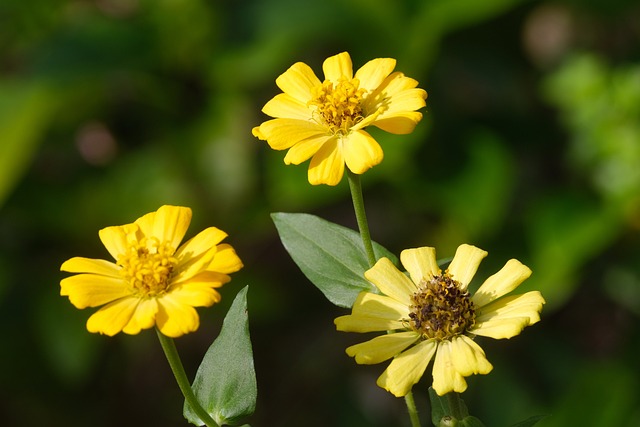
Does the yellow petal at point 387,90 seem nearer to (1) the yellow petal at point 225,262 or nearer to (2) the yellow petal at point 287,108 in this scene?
(2) the yellow petal at point 287,108

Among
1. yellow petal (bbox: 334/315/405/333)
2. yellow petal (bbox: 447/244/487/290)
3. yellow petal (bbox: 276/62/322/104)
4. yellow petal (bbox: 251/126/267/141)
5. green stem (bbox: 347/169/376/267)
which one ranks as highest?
yellow petal (bbox: 276/62/322/104)

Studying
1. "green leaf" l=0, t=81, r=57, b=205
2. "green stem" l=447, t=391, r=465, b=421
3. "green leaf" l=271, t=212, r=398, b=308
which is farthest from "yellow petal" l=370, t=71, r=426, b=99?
"green leaf" l=0, t=81, r=57, b=205

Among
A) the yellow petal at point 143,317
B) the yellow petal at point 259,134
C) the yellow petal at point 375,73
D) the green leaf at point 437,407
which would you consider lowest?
the green leaf at point 437,407

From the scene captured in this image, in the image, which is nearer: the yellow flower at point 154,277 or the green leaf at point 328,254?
the yellow flower at point 154,277

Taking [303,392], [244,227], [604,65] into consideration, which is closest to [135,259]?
[244,227]

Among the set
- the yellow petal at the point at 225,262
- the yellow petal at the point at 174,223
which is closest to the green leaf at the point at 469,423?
the yellow petal at the point at 225,262

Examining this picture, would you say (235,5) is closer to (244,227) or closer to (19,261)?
(244,227)

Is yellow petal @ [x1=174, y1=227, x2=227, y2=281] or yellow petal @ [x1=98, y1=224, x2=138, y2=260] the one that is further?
yellow petal @ [x1=98, y1=224, x2=138, y2=260]

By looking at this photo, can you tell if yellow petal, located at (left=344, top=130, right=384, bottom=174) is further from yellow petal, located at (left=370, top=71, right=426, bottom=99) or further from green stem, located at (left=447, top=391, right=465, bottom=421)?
green stem, located at (left=447, top=391, right=465, bottom=421)
